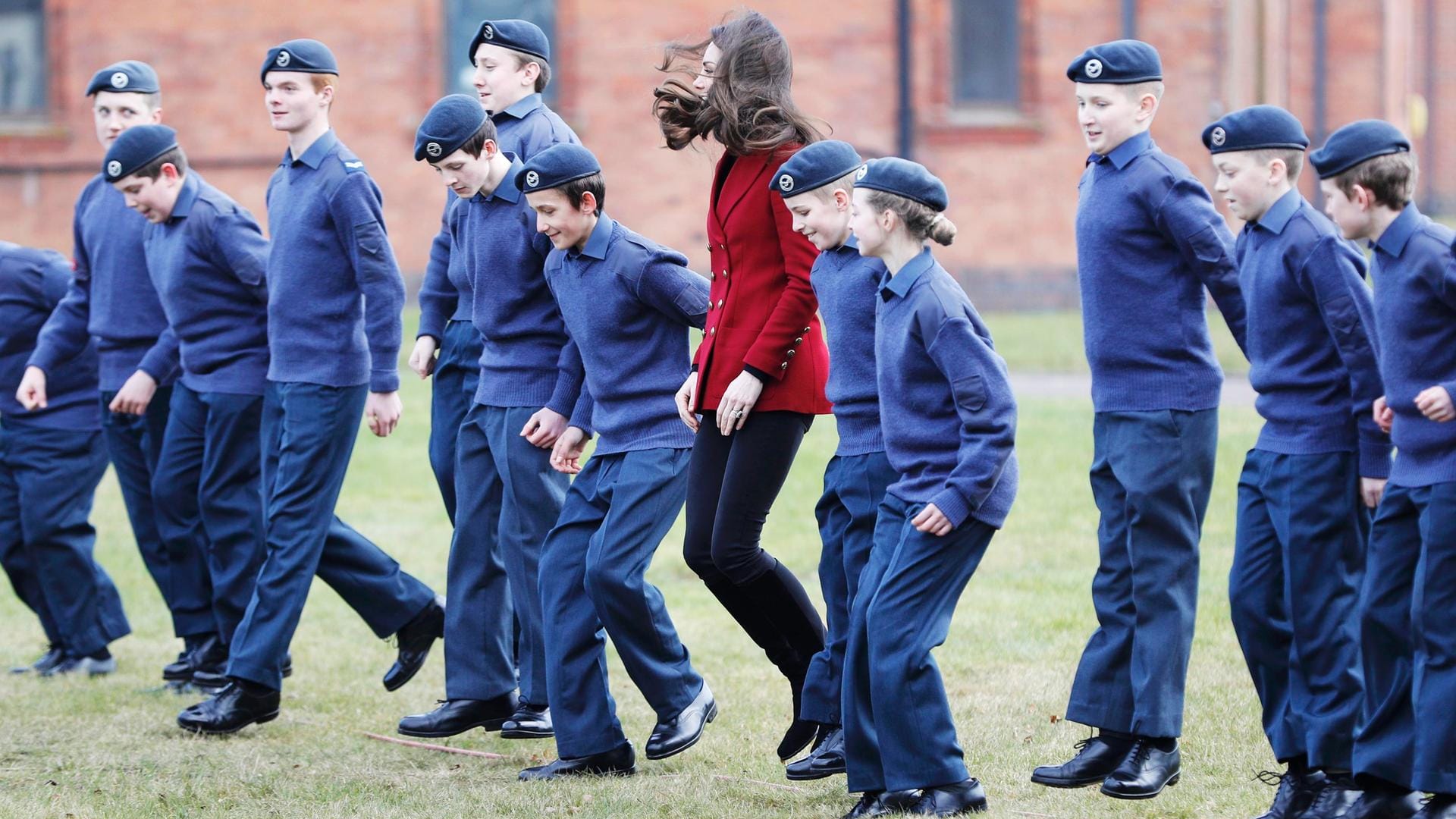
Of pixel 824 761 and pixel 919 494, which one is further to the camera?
pixel 824 761

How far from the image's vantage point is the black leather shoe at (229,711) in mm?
6598

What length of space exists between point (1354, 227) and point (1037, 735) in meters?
2.13

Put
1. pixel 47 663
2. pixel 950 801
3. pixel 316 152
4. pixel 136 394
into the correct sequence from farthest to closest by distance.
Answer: pixel 47 663 < pixel 136 394 < pixel 316 152 < pixel 950 801

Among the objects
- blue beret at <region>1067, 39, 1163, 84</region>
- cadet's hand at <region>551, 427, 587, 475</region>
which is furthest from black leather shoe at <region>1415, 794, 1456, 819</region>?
cadet's hand at <region>551, 427, 587, 475</region>

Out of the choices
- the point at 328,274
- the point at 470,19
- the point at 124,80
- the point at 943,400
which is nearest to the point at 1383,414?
the point at 943,400

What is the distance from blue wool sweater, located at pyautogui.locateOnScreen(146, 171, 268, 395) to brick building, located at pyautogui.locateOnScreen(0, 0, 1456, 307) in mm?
15461

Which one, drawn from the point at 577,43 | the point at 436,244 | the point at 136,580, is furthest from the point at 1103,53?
the point at 577,43

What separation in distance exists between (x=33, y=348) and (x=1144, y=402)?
5286mm

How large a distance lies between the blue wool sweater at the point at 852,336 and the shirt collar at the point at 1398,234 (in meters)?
1.37

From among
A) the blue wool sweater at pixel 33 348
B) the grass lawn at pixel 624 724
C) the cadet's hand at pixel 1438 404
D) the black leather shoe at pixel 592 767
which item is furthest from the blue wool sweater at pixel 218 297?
the cadet's hand at pixel 1438 404

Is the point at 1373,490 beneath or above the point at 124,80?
beneath

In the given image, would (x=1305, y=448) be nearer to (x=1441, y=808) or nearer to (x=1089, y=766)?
(x=1441, y=808)

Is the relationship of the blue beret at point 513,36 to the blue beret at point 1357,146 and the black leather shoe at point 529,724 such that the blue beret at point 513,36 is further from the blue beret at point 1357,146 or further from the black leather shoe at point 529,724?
the blue beret at point 1357,146

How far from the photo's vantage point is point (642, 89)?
23203 mm
